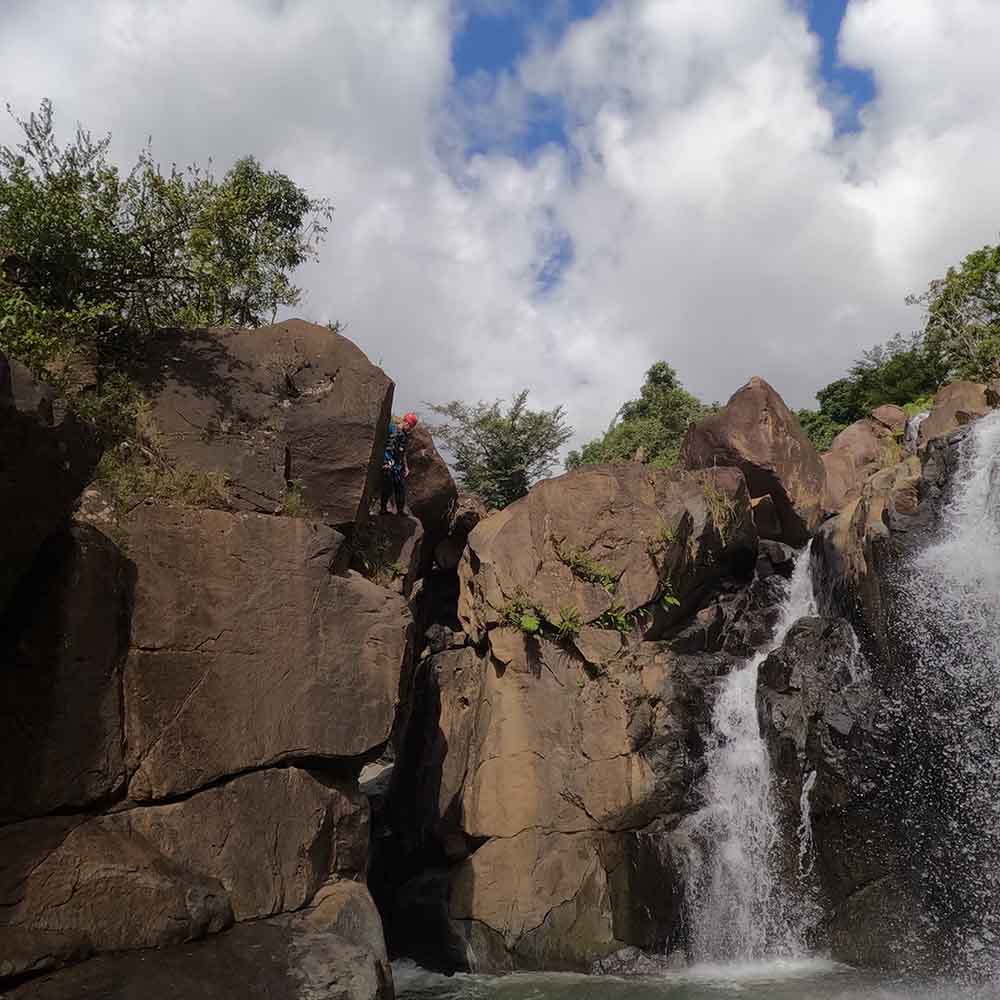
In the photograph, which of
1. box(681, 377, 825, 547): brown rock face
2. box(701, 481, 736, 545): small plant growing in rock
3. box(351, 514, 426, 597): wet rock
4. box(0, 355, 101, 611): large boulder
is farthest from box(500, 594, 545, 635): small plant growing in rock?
box(0, 355, 101, 611): large boulder

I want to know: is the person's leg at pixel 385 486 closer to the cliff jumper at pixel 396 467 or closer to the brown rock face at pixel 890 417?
the cliff jumper at pixel 396 467

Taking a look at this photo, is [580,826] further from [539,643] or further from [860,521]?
[860,521]

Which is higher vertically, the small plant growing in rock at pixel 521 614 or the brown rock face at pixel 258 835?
the small plant growing in rock at pixel 521 614

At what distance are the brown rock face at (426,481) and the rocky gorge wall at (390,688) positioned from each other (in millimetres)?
107

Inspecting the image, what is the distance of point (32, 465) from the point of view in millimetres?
6418

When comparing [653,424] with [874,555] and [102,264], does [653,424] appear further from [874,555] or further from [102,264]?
[102,264]

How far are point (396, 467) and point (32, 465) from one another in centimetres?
840

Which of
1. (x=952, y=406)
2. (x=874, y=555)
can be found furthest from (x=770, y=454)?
(x=874, y=555)

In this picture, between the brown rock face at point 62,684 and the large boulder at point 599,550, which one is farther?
the large boulder at point 599,550

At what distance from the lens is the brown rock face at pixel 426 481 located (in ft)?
56.9

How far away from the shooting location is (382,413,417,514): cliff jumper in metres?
14.5

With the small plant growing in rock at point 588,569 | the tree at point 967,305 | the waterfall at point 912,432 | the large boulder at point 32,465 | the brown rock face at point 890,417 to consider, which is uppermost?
the tree at point 967,305

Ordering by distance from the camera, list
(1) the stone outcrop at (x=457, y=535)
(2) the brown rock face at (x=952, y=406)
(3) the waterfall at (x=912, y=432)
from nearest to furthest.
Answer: (1) the stone outcrop at (x=457, y=535) < (2) the brown rock face at (x=952, y=406) < (3) the waterfall at (x=912, y=432)

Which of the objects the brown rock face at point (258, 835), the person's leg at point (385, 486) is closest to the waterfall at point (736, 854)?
the brown rock face at point (258, 835)
